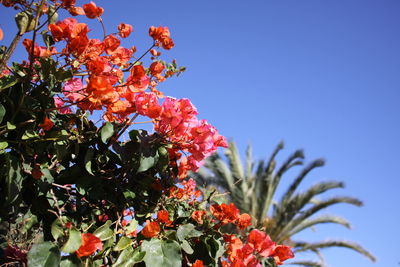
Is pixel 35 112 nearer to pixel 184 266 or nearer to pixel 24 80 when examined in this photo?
pixel 24 80

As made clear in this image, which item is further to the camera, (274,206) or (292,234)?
(274,206)

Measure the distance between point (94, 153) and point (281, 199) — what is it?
718cm

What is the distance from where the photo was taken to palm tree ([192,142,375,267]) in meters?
7.57

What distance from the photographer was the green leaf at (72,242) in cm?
91

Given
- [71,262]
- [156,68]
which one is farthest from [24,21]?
[71,262]

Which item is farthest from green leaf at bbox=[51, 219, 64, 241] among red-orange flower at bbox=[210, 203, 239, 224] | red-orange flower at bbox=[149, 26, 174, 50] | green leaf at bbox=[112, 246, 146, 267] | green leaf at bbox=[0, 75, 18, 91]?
red-orange flower at bbox=[149, 26, 174, 50]

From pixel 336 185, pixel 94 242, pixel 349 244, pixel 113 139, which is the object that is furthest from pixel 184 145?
pixel 349 244

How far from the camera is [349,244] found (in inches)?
305

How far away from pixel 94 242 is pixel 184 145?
0.45m

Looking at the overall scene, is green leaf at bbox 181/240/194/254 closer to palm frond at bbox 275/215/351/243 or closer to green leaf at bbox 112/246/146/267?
green leaf at bbox 112/246/146/267

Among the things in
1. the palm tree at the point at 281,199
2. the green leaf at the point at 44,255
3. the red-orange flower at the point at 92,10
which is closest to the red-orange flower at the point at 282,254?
the green leaf at the point at 44,255

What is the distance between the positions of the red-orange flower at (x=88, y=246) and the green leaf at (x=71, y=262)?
1cm

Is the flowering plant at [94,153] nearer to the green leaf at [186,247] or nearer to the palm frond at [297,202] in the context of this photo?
the green leaf at [186,247]

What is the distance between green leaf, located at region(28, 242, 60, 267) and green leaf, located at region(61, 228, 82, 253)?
0.03 metres
